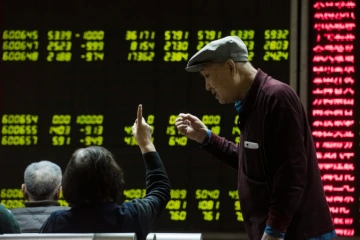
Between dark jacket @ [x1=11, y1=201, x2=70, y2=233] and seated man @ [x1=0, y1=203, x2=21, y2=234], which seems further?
dark jacket @ [x1=11, y1=201, x2=70, y2=233]

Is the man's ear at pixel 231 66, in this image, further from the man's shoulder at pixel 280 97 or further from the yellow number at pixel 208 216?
the yellow number at pixel 208 216

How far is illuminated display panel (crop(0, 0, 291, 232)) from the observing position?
4492 mm

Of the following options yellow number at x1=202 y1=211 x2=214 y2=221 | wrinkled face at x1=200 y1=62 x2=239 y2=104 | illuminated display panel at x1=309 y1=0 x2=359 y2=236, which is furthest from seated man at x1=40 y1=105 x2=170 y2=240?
illuminated display panel at x1=309 y1=0 x2=359 y2=236

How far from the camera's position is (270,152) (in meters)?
2.25

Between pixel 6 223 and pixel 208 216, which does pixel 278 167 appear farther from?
pixel 208 216

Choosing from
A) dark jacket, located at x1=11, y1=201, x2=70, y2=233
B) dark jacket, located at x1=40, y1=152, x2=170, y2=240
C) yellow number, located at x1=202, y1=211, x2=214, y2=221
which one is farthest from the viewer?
yellow number, located at x1=202, y1=211, x2=214, y2=221

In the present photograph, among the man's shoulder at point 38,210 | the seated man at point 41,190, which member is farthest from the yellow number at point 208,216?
the man's shoulder at point 38,210

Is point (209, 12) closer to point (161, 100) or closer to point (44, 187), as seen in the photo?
point (161, 100)

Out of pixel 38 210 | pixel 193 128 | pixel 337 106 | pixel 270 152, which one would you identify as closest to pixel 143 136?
pixel 193 128

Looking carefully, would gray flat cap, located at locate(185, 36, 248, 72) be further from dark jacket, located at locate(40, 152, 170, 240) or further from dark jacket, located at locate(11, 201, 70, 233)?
dark jacket, located at locate(11, 201, 70, 233)

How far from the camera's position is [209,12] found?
456 cm

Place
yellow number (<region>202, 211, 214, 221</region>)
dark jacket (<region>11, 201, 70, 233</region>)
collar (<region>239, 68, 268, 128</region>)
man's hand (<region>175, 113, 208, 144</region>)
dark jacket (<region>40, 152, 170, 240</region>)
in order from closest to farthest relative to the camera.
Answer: dark jacket (<region>40, 152, 170, 240</region>), collar (<region>239, 68, 268, 128</region>), man's hand (<region>175, 113, 208, 144</region>), dark jacket (<region>11, 201, 70, 233</region>), yellow number (<region>202, 211, 214, 221</region>)

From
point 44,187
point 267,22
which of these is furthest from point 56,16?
point 44,187

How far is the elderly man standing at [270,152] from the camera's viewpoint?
86.1 inches
